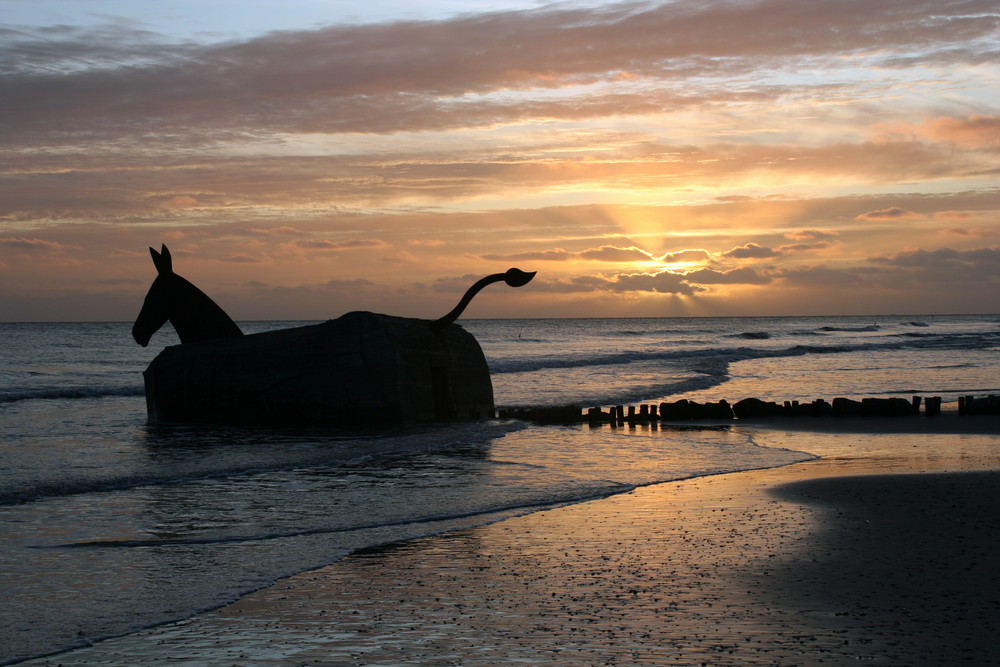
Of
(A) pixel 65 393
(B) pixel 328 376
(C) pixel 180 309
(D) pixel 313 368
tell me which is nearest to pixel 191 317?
(C) pixel 180 309

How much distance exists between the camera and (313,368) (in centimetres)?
1888

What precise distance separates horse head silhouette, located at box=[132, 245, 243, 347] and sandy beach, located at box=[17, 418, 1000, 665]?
12968 millimetres

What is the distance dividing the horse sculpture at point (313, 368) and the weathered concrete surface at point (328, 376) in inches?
0.8

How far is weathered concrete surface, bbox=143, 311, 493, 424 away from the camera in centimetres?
1836

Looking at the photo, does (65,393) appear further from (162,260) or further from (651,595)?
(651,595)

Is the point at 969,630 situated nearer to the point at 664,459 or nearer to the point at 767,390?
the point at 664,459

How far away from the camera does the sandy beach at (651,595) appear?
5535mm

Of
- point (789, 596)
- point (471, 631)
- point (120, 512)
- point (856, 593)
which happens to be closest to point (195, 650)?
point (471, 631)

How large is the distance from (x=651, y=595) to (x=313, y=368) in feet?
43.2

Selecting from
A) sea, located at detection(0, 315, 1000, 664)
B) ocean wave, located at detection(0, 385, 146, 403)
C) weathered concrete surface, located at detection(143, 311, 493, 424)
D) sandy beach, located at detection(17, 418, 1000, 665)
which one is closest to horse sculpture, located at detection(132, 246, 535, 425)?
weathered concrete surface, located at detection(143, 311, 493, 424)

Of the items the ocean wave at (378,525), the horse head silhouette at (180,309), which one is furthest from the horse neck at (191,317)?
the ocean wave at (378,525)

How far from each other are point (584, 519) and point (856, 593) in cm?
344

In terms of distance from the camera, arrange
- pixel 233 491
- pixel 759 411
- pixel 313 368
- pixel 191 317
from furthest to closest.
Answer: pixel 759 411, pixel 191 317, pixel 313 368, pixel 233 491

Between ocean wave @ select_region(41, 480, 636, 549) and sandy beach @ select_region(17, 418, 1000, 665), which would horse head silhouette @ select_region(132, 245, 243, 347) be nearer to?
ocean wave @ select_region(41, 480, 636, 549)
